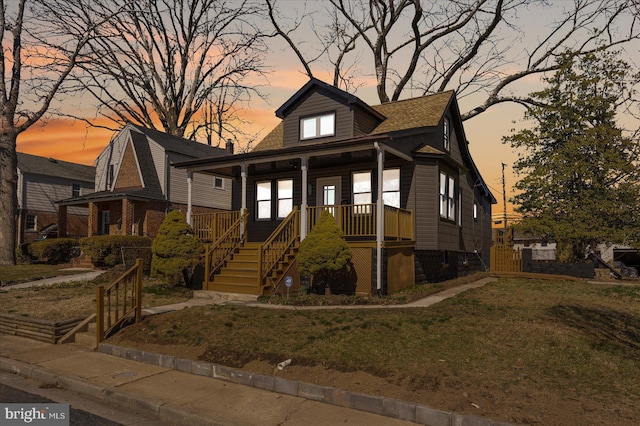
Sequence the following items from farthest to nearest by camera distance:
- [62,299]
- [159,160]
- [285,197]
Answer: [159,160]
[285,197]
[62,299]

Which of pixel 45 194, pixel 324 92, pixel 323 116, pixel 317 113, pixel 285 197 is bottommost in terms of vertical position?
pixel 285 197

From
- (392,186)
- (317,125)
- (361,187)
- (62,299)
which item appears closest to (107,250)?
(62,299)

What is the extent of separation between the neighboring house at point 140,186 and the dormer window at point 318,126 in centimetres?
1245

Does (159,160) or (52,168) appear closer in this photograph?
(159,160)

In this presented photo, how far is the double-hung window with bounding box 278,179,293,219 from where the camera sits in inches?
813

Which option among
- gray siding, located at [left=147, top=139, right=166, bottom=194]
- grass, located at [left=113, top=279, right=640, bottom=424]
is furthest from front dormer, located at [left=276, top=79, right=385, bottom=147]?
gray siding, located at [left=147, top=139, right=166, bottom=194]

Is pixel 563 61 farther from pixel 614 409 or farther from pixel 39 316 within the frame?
pixel 39 316

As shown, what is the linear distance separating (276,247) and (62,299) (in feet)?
22.2

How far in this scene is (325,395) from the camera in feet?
21.9

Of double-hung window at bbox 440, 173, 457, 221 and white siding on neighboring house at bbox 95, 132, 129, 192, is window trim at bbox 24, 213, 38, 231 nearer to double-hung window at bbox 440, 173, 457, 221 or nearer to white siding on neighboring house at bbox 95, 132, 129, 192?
white siding on neighboring house at bbox 95, 132, 129, 192

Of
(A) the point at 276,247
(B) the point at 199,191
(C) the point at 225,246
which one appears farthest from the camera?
(B) the point at 199,191

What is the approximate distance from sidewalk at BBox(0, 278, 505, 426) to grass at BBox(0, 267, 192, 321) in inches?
124

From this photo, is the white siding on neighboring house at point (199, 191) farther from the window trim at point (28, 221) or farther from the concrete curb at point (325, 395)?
the concrete curb at point (325, 395)

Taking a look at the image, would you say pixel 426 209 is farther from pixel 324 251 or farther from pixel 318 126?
pixel 318 126
